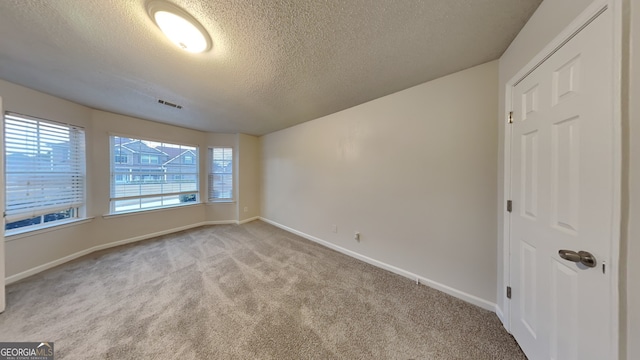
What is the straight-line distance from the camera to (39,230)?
2289 millimetres

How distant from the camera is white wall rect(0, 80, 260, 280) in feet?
7.08

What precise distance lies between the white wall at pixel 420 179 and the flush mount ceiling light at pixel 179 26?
1.95 meters

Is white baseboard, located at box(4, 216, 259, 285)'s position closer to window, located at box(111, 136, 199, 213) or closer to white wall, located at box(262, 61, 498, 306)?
window, located at box(111, 136, 199, 213)

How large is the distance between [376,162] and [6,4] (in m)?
3.10

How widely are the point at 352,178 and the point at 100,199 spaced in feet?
13.7

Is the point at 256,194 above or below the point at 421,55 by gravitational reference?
below

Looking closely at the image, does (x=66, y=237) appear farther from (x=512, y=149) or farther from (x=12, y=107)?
(x=512, y=149)

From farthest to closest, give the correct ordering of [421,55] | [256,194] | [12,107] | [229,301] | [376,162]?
[256,194] → [376,162] → [12,107] → [229,301] → [421,55]

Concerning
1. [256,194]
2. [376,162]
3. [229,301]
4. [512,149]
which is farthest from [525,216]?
[256,194]

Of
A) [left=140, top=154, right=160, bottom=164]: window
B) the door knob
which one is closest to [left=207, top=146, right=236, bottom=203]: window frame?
[left=140, top=154, right=160, bottom=164]: window

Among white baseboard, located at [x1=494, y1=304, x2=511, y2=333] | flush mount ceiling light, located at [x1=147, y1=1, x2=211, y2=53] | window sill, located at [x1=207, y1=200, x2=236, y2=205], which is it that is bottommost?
white baseboard, located at [x1=494, y1=304, x2=511, y2=333]

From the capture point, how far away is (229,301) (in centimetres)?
179

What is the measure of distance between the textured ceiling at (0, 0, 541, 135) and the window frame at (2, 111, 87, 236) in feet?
1.57

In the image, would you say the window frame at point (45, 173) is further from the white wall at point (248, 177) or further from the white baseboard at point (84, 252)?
the white wall at point (248, 177)
